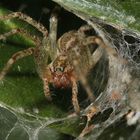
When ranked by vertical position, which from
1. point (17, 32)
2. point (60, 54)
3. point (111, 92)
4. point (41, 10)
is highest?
point (41, 10)

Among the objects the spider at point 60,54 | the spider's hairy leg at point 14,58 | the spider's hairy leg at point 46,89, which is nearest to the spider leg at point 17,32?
the spider at point 60,54

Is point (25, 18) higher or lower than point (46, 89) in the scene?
higher

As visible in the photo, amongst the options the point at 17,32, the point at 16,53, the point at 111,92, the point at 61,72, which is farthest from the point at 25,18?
the point at 111,92

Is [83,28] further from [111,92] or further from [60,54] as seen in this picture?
[111,92]

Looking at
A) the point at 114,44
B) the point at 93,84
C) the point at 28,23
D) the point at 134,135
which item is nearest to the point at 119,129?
the point at 134,135

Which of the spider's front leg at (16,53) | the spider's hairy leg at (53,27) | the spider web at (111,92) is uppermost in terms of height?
the spider's hairy leg at (53,27)

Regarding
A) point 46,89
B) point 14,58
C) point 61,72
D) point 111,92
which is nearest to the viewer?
point 14,58

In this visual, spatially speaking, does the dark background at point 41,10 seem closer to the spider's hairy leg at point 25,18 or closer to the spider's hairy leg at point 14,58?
the spider's hairy leg at point 25,18

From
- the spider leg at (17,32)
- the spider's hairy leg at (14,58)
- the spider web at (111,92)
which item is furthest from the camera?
the spider web at (111,92)
